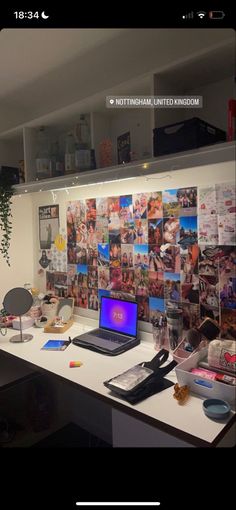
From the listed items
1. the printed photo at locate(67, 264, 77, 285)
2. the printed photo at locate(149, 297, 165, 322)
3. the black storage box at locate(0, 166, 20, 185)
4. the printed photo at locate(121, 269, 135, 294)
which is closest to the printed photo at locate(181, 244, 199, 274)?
the printed photo at locate(149, 297, 165, 322)

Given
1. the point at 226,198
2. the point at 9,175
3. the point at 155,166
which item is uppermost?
the point at 9,175

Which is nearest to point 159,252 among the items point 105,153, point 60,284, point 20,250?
point 105,153

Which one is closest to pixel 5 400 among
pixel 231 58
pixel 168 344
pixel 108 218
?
pixel 168 344

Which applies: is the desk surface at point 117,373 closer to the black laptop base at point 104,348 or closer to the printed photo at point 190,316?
the black laptop base at point 104,348

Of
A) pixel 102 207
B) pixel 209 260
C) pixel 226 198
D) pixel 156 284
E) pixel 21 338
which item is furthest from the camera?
pixel 102 207

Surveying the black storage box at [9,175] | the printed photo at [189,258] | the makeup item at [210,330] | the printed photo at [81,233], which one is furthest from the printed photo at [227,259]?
the black storage box at [9,175]

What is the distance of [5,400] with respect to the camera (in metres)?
1.96

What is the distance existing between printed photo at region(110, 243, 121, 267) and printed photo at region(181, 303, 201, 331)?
18.0 inches

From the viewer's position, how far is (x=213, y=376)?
1.09 m

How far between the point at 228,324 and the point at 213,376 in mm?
290

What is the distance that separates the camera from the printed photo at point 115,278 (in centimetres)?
175

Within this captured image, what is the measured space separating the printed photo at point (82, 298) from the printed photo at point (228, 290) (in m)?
0.89

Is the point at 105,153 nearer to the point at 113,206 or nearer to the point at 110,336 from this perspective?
the point at 113,206
